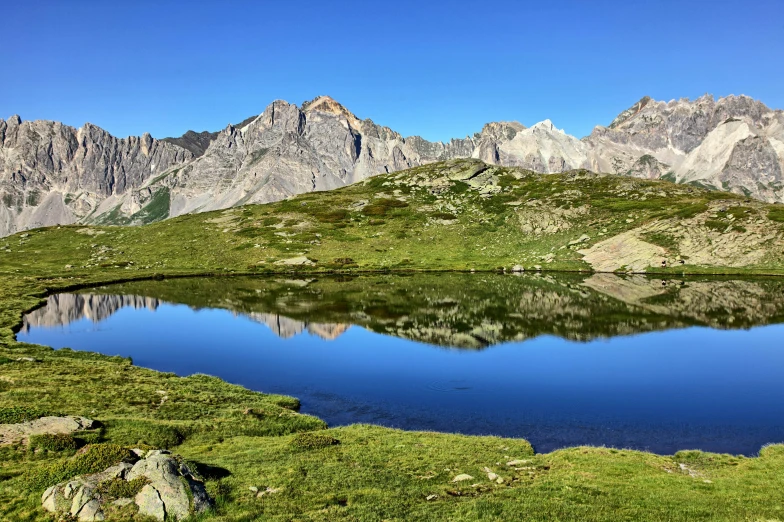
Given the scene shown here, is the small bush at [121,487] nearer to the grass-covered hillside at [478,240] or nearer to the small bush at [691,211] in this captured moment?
the grass-covered hillside at [478,240]

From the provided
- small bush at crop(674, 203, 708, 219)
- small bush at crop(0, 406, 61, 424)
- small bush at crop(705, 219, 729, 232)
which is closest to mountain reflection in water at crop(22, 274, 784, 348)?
small bush at crop(705, 219, 729, 232)

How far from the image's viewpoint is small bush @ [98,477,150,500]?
63.8ft

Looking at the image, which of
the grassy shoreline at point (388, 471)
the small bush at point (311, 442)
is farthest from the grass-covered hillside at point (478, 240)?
the small bush at point (311, 442)

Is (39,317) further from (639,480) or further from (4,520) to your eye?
(639,480)

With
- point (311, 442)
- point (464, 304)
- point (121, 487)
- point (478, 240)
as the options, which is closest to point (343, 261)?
point (478, 240)

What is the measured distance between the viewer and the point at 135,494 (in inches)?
774

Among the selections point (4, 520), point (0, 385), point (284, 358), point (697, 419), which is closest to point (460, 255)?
point (284, 358)

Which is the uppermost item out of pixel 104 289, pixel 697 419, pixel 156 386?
pixel 104 289

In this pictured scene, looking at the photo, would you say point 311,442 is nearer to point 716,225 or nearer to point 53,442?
point 53,442

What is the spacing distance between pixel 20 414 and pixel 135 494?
1571 centimetres

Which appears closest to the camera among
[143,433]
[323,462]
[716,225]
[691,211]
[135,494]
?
[135,494]

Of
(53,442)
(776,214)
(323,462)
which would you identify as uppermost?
(776,214)

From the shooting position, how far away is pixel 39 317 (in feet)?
272

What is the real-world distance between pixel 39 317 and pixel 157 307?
1889 centimetres
